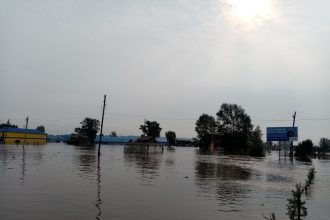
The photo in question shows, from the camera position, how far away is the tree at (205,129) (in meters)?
153

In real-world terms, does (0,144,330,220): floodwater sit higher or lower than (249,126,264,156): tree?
lower

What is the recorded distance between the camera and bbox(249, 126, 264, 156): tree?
8307 centimetres

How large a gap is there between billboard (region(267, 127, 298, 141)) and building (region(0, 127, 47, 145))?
6684 cm

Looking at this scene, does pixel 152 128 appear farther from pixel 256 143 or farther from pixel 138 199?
pixel 138 199

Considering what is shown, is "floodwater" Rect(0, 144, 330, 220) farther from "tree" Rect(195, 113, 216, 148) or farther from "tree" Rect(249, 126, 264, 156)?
"tree" Rect(195, 113, 216, 148)

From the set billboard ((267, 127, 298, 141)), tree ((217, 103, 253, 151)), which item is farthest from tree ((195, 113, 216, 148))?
billboard ((267, 127, 298, 141))

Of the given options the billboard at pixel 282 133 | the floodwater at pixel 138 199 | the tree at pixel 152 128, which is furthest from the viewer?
the tree at pixel 152 128

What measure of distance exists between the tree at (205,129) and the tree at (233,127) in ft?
49.2

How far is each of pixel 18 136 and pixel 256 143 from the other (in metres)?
72.7

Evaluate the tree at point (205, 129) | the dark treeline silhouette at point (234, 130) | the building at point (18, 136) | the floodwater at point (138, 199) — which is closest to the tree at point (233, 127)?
the dark treeline silhouette at point (234, 130)

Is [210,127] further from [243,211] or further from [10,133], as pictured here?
[243,211]

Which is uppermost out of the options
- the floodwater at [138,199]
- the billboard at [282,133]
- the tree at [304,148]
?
the billboard at [282,133]

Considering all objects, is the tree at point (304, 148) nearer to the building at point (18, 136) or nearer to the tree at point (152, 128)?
the building at point (18, 136)

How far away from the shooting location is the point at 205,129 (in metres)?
158
